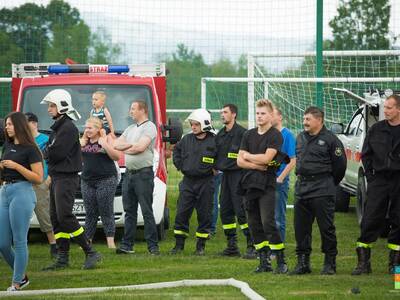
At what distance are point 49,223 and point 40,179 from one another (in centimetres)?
320

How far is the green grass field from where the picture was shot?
10.8 m

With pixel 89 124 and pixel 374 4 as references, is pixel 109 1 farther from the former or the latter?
pixel 374 4

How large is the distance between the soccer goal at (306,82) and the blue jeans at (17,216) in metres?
8.52

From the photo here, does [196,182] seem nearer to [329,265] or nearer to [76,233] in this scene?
[76,233]

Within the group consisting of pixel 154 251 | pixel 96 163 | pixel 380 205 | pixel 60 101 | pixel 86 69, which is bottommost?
pixel 154 251

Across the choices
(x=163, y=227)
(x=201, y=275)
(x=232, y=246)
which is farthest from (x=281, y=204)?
(x=163, y=227)

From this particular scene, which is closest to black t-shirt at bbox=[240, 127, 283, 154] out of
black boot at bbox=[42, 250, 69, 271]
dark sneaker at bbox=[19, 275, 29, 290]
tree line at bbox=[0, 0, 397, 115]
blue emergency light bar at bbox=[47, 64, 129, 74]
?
black boot at bbox=[42, 250, 69, 271]

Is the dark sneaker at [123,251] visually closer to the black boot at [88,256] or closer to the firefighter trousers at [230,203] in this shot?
the firefighter trousers at [230,203]

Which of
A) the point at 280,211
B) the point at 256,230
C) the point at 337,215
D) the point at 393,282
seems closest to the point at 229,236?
the point at 280,211

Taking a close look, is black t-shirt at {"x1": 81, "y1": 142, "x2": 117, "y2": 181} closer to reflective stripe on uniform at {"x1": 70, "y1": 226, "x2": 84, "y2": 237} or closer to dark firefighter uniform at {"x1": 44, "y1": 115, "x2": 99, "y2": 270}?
dark firefighter uniform at {"x1": 44, "y1": 115, "x2": 99, "y2": 270}

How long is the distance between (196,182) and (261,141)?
2.15 meters

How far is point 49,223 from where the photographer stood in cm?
1435

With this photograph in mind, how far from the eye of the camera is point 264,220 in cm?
1226

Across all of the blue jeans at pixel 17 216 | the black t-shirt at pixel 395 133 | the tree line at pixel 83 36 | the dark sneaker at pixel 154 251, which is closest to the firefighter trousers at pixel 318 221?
the black t-shirt at pixel 395 133
